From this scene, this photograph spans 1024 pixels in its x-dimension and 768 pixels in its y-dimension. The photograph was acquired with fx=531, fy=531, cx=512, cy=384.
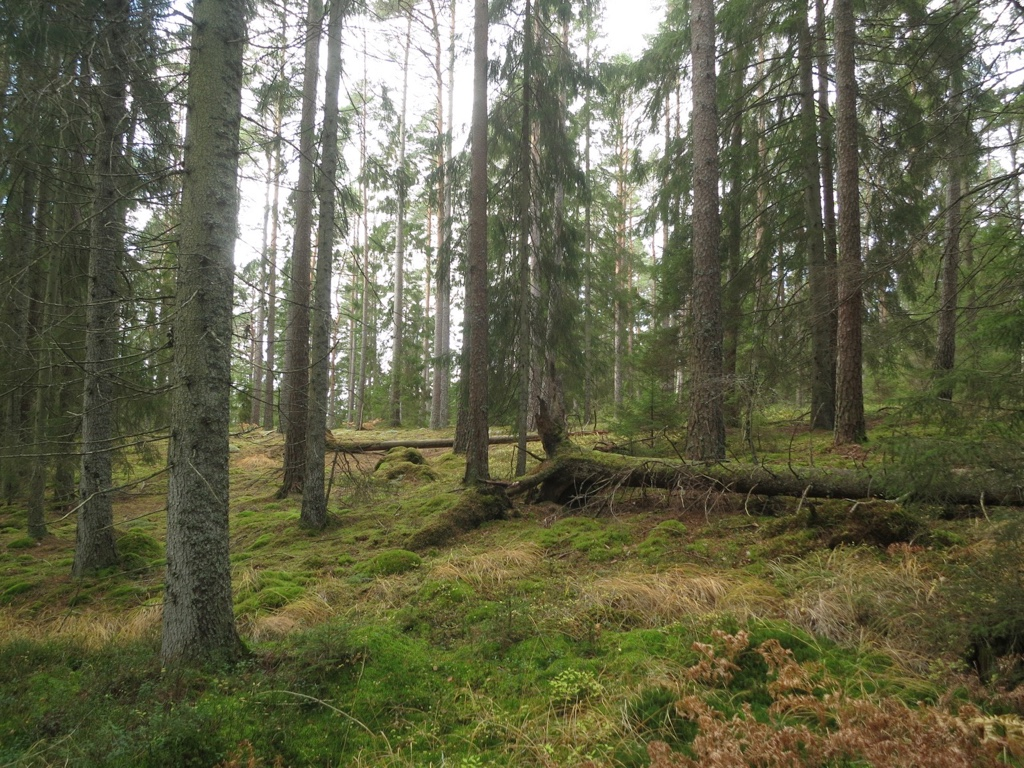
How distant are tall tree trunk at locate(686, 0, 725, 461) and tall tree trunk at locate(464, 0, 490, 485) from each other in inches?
136

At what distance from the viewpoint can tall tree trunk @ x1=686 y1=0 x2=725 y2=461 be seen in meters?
7.56

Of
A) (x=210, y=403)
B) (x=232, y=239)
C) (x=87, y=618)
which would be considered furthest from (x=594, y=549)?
(x=87, y=618)

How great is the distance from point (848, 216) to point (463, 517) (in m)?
7.95

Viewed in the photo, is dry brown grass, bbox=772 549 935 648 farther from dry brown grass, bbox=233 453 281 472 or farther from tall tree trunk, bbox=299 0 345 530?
dry brown grass, bbox=233 453 281 472

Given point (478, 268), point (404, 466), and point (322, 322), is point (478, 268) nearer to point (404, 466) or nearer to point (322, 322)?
point (322, 322)

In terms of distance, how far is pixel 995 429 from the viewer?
3.54 metres

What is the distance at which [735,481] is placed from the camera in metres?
6.66

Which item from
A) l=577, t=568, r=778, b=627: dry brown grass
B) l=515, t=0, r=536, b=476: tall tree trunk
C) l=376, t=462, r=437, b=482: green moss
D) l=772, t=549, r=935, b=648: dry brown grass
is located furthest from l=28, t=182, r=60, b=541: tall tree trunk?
l=772, t=549, r=935, b=648: dry brown grass

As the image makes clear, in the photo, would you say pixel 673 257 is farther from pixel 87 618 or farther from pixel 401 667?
pixel 87 618

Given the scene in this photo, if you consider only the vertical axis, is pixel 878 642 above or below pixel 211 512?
below

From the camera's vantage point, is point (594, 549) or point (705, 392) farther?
point (705, 392)

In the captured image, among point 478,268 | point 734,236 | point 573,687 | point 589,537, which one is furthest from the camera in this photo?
point 734,236

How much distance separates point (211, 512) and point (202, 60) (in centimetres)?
326

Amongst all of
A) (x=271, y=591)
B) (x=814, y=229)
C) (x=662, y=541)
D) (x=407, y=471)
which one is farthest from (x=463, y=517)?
(x=814, y=229)
